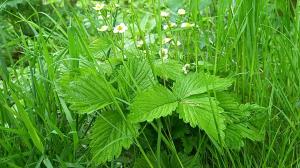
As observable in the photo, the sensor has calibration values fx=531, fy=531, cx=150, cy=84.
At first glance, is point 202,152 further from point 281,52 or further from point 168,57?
point 281,52

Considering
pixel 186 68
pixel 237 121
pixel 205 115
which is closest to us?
pixel 205 115

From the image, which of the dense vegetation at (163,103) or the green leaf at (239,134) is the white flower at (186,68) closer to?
the dense vegetation at (163,103)

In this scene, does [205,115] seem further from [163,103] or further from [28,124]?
[28,124]

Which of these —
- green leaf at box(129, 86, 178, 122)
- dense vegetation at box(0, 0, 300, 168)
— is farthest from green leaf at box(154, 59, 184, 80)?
green leaf at box(129, 86, 178, 122)

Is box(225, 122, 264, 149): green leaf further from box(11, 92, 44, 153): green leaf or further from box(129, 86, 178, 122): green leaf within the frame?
box(11, 92, 44, 153): green leaf

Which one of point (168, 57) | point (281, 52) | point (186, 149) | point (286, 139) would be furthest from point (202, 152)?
point (281, 52)

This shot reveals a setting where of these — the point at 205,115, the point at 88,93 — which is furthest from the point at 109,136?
the point at 205,115

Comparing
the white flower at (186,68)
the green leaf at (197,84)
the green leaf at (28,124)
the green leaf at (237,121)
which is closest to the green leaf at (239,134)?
the green leaf at (237,121)
